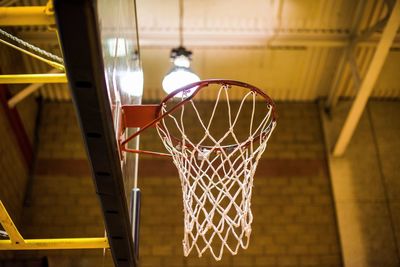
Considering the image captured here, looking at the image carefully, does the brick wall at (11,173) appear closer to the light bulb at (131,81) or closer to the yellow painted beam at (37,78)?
the light bulb at (131,81)

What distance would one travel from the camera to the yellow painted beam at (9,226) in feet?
8.81

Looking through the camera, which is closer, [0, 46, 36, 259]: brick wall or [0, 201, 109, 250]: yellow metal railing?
[0, 201, 109, 250]: yellow metal railing

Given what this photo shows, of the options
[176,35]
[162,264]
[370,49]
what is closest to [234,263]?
[162,264]

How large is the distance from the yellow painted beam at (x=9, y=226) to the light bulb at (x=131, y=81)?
0.99 m

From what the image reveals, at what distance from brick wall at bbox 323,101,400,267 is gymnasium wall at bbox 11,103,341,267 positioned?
15cm

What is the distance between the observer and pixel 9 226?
2715 millimetres

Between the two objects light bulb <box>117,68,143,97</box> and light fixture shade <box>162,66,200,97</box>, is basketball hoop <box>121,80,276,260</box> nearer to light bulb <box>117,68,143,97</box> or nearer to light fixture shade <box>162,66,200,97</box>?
light bulb <box>117,68,143,97</box>

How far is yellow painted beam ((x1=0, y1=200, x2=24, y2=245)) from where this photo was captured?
2686 millimetres

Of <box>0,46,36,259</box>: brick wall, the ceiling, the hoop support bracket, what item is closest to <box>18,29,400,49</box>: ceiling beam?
the ceiling

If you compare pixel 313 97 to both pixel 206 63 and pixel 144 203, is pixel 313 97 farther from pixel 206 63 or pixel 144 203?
pixel 144 203

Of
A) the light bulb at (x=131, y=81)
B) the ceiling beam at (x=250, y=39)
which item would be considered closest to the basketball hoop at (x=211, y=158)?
the light bulb at (x=131, y=81)

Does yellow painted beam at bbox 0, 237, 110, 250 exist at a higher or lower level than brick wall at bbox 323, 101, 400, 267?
higher

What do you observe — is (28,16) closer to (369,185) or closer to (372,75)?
(372,75)

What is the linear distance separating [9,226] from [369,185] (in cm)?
406
